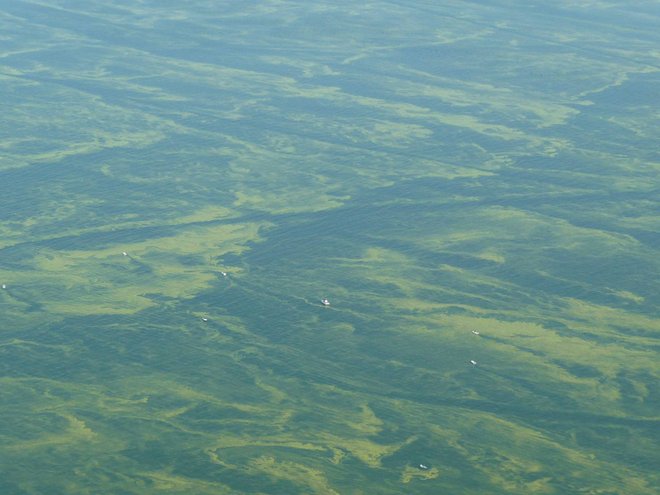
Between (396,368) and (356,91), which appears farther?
(356,91)

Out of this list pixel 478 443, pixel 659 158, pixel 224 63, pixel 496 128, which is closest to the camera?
pixel 478 443

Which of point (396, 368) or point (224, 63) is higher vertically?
point (224, 63)

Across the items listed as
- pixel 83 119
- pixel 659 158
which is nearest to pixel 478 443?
pixel 659 158

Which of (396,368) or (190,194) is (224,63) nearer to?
(190,194)

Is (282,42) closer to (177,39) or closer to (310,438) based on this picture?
(177,39)

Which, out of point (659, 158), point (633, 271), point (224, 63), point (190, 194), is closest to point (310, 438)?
point (633, 271)

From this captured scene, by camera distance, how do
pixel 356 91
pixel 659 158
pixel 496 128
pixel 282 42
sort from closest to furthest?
1. pixel 659 158
2. pixel 496 128
3. pixel 356 91
4. pixel 282 42
